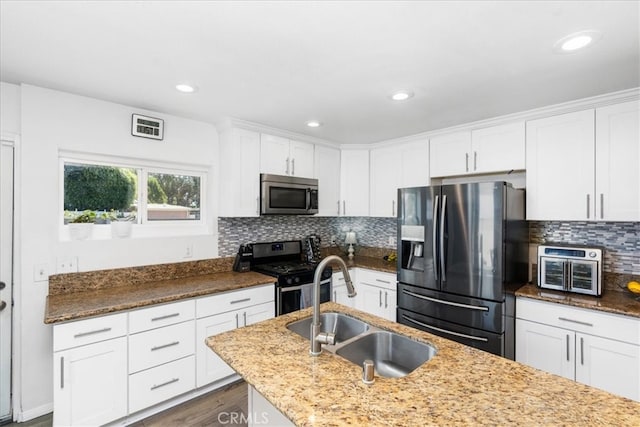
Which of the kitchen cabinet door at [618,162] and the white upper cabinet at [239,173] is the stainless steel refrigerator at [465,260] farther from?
the white upper cabinet at [239,173]

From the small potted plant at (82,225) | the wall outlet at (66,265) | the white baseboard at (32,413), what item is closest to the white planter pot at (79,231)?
the small potted plant at (82,225)

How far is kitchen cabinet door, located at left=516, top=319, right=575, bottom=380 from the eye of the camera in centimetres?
Result: 212

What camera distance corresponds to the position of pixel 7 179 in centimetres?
208

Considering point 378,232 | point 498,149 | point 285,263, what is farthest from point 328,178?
point 498,149

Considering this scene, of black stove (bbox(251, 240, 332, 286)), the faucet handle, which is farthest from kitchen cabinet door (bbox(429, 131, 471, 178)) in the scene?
the faucet handle

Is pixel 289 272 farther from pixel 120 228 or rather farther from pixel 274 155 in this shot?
pixel 120 228

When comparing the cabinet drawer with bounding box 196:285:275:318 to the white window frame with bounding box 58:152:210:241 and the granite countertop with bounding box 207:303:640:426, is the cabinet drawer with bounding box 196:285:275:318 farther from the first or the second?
the granite countertop with bounding box 207:303:640:426

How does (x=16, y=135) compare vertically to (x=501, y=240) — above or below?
above

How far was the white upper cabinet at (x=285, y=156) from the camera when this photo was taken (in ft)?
10.1

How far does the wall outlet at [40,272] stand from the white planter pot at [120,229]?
46cm

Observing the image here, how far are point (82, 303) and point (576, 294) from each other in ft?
11.5

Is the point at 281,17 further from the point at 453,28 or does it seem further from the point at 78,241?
the point at 78,241

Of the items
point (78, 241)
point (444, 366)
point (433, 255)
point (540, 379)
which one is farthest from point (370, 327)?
point (78, 241)

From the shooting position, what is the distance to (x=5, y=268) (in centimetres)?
209
